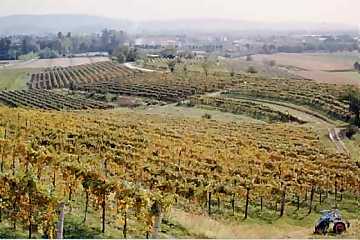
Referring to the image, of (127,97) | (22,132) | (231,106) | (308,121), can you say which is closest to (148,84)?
(127,97)

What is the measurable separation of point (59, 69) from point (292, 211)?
15.2m

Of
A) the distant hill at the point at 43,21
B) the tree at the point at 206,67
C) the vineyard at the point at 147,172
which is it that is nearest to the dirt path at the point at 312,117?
the vineyard at the point at 147,172

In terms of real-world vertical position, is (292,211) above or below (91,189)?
below

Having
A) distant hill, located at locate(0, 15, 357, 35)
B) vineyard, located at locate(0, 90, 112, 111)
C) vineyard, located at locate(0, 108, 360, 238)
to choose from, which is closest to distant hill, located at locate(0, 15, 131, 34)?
distant hill, located at locate(0, 15, 357, 35)

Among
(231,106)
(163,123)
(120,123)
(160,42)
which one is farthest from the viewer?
(160,42)

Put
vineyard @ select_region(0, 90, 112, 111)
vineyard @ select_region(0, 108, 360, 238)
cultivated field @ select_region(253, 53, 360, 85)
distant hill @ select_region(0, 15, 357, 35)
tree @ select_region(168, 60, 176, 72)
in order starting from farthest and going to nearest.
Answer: tree @ select_region(168, 60, 176, 72), cultivated field @ select_region(253, 53, 360, 85), vineyard @ select_region(0, 90, 112, 111), distant hill @ select_region(0, 15, 357, 35), vineyard @ select_region(0, 108, 360, 238)

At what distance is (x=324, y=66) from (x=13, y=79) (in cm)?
1024

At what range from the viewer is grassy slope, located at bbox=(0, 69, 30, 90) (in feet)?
47.4

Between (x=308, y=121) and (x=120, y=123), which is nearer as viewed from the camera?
(x=120, y=123)

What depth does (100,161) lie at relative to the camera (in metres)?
6.96

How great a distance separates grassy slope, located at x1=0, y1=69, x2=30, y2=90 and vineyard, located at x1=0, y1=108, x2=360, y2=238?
492 centimetres

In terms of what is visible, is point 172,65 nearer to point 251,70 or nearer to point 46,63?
point 251,70

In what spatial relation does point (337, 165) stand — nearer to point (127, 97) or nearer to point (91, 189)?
point (91, 189)

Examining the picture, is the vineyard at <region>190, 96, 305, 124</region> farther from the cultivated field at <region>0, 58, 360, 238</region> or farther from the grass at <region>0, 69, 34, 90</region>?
the grass at <region>0, 69, 34, 90</region>
